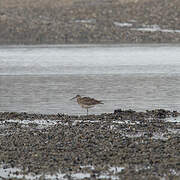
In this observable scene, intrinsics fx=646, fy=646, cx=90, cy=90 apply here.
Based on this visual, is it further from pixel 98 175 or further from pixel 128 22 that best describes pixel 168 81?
pixel 128 22

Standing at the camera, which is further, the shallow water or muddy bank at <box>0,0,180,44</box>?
muddy bank at <box>0,0,180,44</box>

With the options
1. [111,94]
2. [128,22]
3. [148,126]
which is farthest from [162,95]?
[128,22]

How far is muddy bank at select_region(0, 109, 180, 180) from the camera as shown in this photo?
931 cm

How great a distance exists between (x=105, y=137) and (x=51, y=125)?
1.93m

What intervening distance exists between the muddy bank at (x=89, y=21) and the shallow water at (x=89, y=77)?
7042 mm

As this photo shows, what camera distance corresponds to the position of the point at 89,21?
50812 mm

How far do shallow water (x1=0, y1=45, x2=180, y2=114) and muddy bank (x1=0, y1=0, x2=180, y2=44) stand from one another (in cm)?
704

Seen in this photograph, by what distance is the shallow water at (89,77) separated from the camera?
17703 mm

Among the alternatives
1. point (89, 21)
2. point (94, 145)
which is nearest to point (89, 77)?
point (94, 145)

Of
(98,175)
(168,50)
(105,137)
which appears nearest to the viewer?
(98,175)

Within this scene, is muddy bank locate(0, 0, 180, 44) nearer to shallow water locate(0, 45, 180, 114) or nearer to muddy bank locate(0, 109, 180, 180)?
shallow water locate(0, 45, 180, 114)

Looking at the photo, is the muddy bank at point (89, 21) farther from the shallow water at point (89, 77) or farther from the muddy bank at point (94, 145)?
the muddy bank at point (94, 145)

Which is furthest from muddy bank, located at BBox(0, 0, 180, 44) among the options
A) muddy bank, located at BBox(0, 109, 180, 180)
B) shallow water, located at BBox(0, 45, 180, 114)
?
muddy bank, located at BBox(0, 109, 180, 180)

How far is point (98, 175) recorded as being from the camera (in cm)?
902
